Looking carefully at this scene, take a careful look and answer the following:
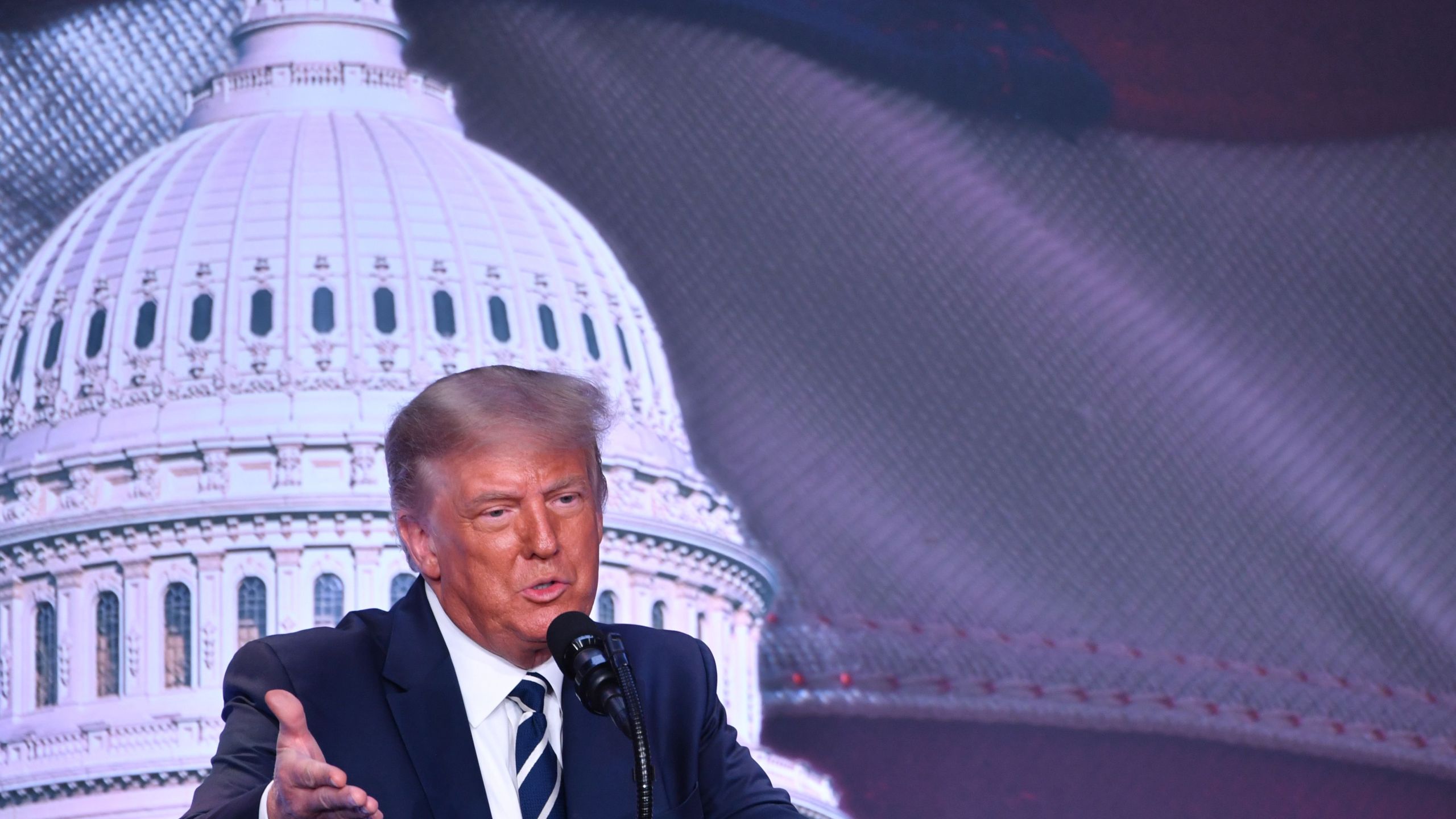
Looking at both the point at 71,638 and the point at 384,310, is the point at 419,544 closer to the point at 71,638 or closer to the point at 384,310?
the point at 71,638

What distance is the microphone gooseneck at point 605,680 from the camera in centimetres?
309

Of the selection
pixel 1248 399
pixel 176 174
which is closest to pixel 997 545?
pixel 1248 399

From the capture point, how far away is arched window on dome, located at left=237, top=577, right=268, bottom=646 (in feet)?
110

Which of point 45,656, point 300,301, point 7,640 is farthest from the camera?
point 300,301

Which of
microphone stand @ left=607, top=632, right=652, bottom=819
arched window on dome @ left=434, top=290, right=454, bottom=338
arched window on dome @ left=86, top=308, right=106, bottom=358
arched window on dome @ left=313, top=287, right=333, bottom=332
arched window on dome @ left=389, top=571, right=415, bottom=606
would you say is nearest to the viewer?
microphone stand @ left=607, top=632, right=652, bottom=819

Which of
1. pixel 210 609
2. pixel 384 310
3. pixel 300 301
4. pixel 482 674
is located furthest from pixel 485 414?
pixel 384 310

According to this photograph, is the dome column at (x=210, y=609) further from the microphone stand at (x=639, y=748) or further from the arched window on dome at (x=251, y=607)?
the microphone stand at (x=639, y=748)

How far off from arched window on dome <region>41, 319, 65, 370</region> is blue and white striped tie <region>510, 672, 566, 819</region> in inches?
1388

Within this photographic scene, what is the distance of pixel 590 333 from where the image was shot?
3797 cm

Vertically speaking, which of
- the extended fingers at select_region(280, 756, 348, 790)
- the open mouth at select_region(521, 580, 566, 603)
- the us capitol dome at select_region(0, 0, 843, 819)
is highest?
the us capitol dome at select_region(0, 0, 843, 819)

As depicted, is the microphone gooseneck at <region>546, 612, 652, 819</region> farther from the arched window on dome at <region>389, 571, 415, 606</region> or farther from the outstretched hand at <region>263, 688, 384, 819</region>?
the arched window on dome at <region>389, 571, 415, 606</region>

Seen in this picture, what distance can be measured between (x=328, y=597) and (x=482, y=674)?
31.4m

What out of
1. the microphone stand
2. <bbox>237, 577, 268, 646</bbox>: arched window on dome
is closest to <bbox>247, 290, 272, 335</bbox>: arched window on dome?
<bbox>237, 577, 268, 646</bbox>: arched window on dome

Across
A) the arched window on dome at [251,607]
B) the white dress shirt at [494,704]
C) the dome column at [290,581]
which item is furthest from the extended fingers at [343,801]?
the arched window on dome at [251,607]
